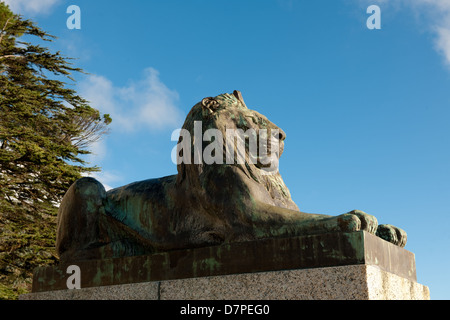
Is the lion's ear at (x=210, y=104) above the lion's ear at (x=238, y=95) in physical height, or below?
below

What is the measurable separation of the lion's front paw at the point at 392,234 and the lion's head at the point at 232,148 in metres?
0.75

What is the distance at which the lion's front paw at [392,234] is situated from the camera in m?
3.15

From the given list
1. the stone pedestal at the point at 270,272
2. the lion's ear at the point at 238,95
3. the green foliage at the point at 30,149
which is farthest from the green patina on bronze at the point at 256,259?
the green foliage at the point at 30,149

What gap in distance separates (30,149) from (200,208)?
39.0 feet

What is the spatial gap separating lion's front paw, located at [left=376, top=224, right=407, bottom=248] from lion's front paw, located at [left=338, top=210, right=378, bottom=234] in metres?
0.31

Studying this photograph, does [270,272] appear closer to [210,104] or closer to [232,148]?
[232,148]

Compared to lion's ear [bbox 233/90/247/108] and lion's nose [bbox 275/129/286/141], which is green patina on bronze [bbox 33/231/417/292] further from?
lion's ear [bbox 233/90/247/108]

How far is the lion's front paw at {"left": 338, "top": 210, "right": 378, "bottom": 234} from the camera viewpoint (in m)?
2.82

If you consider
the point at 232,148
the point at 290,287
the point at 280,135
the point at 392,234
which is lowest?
the point at 290,287

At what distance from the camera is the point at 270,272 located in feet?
9.50

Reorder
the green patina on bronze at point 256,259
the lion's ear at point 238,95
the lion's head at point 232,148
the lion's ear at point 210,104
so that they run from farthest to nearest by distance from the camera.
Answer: the lion's ear at point 238,95 → the lion's ear at point 210,104 → the lion's head at point 232,148 → the green patina on bronze at point 256,259

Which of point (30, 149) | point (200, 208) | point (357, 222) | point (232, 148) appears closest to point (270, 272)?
point (357, 222)

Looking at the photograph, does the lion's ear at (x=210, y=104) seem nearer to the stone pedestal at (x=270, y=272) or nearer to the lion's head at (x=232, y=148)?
the lion's head at (x=232, y=148)

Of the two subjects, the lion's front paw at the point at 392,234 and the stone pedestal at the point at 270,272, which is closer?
the stone pedestal at the point at 270,272
